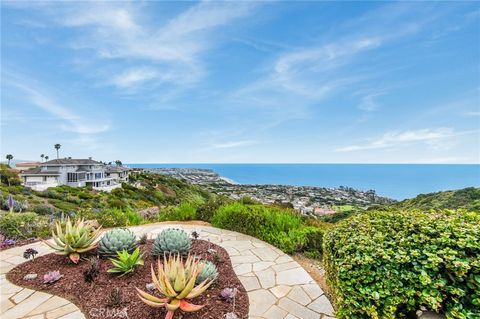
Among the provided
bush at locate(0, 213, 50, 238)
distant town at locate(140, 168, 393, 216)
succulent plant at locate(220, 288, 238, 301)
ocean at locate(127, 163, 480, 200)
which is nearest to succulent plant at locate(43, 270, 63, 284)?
succulent plant at locate(220, 288, 238, 301)

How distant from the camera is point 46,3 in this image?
612 centimetres

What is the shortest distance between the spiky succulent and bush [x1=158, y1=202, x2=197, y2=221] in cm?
377

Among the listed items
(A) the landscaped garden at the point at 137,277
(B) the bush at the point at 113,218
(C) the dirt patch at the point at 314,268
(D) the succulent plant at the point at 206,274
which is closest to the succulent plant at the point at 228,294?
(A) the landscaped garden at the point at 137,277

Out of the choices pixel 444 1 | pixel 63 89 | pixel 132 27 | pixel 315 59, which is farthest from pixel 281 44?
pixel 63 89

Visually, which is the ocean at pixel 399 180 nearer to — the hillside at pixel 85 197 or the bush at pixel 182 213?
the bush at pixel 182 213

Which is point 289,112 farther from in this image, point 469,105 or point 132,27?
point 132,27

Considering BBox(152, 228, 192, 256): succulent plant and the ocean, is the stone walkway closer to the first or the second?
BBox(152, 228, 192, 256): succulent plant

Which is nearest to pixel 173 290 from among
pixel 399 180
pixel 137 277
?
pixel 137 277

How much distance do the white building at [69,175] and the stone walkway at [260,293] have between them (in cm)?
4229

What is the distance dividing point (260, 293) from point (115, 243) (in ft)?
8.31

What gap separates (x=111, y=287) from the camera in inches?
119

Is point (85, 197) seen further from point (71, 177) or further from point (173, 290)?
point (173, 290)

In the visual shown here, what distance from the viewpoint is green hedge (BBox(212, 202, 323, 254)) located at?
15.6 feet

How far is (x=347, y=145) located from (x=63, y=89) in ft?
86.0
